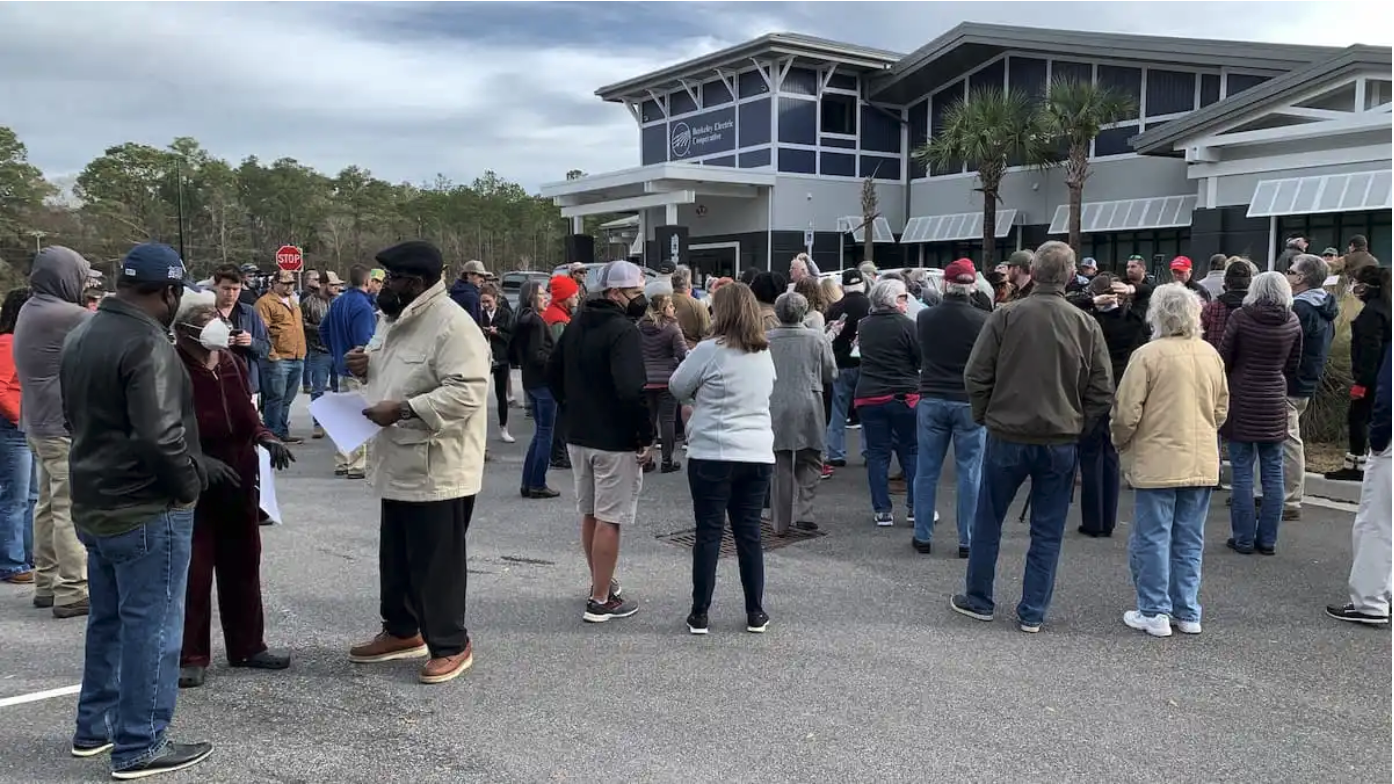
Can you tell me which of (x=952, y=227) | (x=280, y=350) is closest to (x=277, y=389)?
(x=280, y=350)

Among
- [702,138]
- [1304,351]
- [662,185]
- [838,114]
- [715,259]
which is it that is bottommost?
[1304,351]

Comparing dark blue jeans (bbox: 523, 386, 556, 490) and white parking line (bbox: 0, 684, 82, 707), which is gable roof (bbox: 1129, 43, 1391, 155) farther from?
white parking line (bbox: 0, 684, 82, 707)

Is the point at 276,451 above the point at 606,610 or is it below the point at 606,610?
above

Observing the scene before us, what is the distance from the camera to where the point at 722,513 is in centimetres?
514

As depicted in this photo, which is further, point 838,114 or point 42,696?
point 838,114

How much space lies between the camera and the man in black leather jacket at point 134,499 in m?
3.41

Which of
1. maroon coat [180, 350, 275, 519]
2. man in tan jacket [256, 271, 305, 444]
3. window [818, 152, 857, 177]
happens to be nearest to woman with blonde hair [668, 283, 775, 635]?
maroon coat [180, 350, 275, 519]

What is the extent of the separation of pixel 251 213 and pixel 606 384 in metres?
54.3

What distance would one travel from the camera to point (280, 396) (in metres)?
11.0

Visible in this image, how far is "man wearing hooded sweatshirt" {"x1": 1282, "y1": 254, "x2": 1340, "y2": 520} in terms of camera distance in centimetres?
714

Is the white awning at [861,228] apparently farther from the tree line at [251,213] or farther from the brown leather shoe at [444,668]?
the brown leather shoe at [444,668]

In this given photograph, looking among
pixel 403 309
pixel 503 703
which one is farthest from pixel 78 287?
pixel 503 703

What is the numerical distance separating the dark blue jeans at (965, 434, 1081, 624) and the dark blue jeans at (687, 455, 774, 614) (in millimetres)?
1236

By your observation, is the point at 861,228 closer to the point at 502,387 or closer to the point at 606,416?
the point at 502,387
